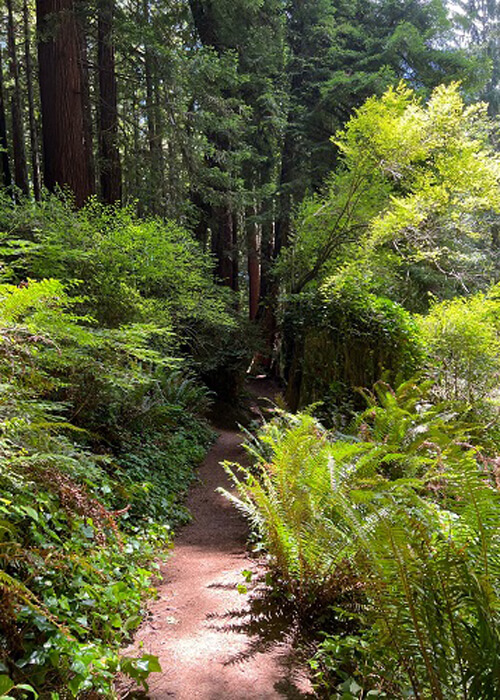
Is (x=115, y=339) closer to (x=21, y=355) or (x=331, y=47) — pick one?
(x=21, y=355)

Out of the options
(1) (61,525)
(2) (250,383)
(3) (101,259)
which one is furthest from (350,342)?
(2) (250,383)

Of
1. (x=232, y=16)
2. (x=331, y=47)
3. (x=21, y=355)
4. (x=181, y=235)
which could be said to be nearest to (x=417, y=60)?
(x=331, y=47)

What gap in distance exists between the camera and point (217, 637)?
2.25 m

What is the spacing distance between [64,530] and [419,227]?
30.9 feet

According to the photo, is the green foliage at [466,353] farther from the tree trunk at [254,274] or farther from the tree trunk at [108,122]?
the tree trunk at [254,274]

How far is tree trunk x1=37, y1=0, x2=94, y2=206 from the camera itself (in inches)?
291

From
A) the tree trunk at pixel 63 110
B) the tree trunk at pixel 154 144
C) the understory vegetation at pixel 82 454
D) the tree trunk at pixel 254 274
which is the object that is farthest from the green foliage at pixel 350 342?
the tree trunk at pixel 254 274

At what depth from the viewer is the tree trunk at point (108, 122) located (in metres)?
8.64

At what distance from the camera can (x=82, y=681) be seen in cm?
164

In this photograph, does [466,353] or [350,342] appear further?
[350,342]

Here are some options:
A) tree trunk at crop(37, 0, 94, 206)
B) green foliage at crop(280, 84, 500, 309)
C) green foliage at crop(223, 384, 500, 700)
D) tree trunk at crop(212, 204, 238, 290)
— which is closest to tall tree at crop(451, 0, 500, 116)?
green foliage at crop(280, 84, 500, 309)

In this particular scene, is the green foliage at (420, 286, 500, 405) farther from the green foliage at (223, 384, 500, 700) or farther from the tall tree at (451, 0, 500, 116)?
the tall tree at (451, 0, 500, 116)

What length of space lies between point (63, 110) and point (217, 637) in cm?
843

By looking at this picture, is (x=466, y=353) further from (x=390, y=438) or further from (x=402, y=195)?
(x=402, y=195)
